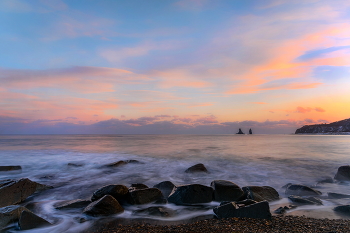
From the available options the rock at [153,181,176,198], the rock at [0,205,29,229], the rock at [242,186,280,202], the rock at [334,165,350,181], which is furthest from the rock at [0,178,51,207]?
the rock at [334,165,350,181]

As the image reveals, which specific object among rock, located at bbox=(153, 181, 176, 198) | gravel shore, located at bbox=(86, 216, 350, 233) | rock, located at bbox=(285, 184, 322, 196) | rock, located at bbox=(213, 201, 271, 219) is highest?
rock, located at bbox=(213, 201, 271, 219)

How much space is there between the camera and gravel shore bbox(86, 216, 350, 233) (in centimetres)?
383

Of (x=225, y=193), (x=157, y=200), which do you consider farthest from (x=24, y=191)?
(x=225, y=193)

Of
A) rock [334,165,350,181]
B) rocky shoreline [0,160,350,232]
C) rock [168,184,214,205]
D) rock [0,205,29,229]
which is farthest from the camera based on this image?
rock [334,165,350,181]

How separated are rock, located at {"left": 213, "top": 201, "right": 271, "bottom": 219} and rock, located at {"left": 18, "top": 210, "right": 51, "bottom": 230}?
4.00m

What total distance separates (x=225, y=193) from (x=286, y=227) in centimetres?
233

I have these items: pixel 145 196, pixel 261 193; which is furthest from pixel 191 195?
pixel 261 193

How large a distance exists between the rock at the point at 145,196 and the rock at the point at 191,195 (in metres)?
0.39

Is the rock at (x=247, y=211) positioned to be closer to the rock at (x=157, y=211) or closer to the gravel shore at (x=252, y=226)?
the gravel shore at (x=252, y=226)

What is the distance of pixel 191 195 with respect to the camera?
19.5 ft

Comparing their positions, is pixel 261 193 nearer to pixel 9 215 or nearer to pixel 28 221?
pixel 28 221

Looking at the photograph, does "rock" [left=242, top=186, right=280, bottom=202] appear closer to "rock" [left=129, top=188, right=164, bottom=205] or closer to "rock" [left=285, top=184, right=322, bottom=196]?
"rock" [left=285, top=184, right=322, bottom=196]

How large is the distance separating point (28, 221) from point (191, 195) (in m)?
3.89

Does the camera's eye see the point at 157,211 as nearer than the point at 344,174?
Yes
